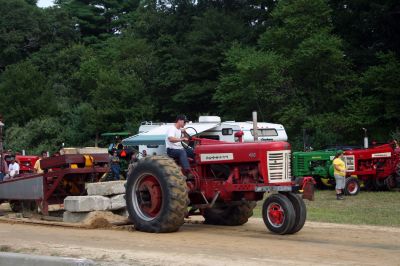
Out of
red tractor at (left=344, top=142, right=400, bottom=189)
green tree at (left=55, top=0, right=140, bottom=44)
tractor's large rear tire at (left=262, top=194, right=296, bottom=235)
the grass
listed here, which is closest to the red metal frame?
the grass

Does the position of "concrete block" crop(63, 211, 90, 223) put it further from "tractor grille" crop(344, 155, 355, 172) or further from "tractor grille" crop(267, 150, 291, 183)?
"tractor grille" crop(344, 155, 355, 172)

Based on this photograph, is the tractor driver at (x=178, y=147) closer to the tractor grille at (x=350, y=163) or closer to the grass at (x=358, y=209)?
the grass at (x=358, y=209)

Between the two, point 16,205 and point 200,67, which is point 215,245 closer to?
point 16,205

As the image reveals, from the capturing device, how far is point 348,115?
33500 millimetres

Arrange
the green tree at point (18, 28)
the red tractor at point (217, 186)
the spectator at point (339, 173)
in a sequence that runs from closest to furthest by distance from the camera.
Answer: the red tractor at point (217, 186), the spectator at point (339, 173), the green tree at point (18, 28)

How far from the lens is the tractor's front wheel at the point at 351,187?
22375mm

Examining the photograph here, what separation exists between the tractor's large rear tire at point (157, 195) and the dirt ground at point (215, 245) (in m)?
0.24

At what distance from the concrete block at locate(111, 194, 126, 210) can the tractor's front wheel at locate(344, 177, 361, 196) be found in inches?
427

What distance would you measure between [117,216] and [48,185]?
1778 millimetres

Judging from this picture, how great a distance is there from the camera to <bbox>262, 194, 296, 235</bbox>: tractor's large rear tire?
1079cm

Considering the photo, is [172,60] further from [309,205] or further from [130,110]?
[309,205]

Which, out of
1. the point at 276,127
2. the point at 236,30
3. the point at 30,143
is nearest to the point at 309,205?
the point at 276,127

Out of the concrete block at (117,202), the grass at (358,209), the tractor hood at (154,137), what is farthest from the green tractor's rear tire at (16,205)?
the tractor hood at (154,137)

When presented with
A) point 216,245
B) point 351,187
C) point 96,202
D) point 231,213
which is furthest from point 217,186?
point 351,187
